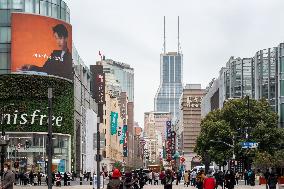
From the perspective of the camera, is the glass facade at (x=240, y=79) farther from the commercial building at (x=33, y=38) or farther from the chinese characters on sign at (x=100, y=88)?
the chinese characters on sign at (x=100, y=88)

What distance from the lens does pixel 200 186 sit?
1737 inches

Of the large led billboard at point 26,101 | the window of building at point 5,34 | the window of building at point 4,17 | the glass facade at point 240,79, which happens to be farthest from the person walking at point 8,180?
the glass facade at point 240,79

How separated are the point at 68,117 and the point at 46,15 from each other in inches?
676

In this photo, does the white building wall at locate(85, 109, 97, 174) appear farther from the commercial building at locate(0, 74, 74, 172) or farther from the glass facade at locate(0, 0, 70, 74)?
the glass facade at locate(0, 0, 70, 74)

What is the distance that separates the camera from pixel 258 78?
11738cm

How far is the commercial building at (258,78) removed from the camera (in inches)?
4117

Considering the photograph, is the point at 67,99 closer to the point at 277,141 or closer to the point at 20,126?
the point at 20,126

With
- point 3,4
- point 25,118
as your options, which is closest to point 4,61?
point 3,4

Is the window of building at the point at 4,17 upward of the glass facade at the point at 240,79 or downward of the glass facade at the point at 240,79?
upward

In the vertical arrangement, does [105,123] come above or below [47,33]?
below

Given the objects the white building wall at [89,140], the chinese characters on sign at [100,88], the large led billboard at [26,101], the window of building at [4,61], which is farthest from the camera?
the chinese characters on sign at [100,88]

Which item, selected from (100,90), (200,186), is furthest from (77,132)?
(200,186)

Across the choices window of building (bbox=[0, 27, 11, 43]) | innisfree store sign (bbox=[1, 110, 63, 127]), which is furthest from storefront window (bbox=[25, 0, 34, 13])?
innisfree store sign (bbox=[1, 110, 63, 127])

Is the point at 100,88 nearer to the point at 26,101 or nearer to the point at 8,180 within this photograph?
the point at 26,101
